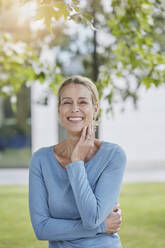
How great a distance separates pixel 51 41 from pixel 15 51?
3.64 m

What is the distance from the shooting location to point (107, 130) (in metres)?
13.0

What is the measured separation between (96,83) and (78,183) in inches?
75.5

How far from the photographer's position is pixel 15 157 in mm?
12445

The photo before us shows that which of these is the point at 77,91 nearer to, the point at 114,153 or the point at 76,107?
the point at 76,107

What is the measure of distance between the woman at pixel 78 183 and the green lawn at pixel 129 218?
2.53 meters

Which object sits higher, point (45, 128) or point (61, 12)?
point (61, 12)

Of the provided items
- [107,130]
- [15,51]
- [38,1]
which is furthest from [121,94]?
[107,130]

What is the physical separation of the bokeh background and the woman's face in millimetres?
463

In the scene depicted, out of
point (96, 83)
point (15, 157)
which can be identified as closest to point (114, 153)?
point (96, 83)

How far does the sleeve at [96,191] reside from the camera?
2078 millimetres

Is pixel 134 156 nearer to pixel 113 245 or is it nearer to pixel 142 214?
pixel 142 214

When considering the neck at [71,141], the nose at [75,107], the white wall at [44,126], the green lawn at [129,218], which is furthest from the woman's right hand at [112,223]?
the white wall at [44,126]

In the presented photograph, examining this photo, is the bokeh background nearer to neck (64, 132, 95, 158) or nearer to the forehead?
the forehead

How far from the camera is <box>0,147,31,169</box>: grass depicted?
1240 cm
